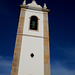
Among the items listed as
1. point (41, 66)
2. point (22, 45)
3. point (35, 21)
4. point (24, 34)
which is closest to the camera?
point (41, 66)

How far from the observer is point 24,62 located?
813 centimetres

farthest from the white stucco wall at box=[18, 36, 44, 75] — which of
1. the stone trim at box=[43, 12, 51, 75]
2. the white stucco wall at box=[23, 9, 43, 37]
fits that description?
the white stucco wall at box=[23, 9, 43, 37]

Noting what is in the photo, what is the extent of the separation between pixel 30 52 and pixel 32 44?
2.42ft

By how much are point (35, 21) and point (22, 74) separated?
210 inches

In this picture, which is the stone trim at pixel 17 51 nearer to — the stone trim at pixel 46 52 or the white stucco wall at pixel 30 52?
the white stucco wall at pixel 30 52

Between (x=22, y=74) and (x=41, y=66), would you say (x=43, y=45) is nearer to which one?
(x=41, y=66)

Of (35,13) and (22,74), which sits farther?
(35,13)

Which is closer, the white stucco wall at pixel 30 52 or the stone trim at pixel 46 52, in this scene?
the white stucco wall at pixel 30 52

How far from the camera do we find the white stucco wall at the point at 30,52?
7918 millimetres

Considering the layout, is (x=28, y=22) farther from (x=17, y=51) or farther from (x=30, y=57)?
(x=30, y=57)

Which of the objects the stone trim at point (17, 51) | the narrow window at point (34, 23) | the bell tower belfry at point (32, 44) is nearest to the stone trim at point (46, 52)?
the bell tower belfry at point (32, 44)

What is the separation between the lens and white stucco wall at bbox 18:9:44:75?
792 centimetres

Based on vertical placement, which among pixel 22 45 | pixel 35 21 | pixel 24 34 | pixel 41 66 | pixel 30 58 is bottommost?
pixel 41 66

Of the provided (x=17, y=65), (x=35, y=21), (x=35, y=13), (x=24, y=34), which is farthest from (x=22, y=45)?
(x=35, y=13)
